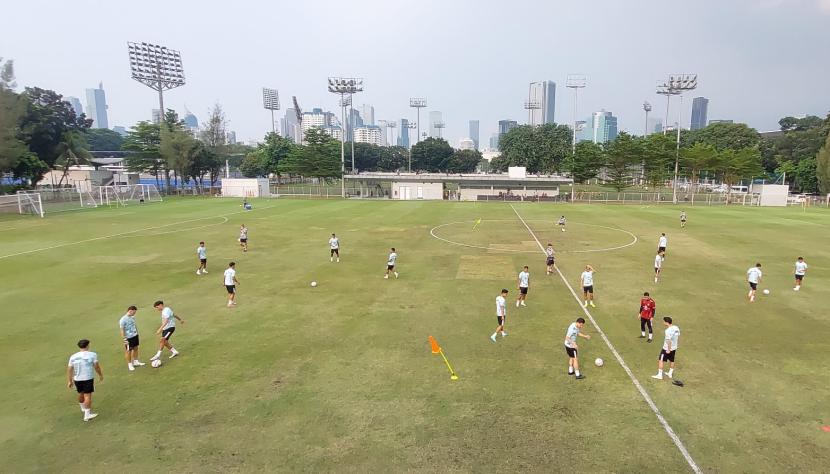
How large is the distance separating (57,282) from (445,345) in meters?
21.8

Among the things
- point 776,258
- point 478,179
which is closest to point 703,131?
point 478,179

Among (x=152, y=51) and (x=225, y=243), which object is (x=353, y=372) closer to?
(x=225, y=243)

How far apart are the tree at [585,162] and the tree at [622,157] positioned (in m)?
1.53

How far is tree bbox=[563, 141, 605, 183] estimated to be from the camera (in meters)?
Answer: 78.1

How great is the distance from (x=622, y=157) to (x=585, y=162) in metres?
6.23

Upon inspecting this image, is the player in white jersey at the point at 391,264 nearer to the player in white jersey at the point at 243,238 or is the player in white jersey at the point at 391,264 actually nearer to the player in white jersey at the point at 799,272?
the player in white jersey at the point at 243,238

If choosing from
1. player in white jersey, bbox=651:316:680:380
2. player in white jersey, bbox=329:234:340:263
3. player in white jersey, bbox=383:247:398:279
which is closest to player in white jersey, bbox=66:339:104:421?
player in white jersey, bbox=383:247:398:279

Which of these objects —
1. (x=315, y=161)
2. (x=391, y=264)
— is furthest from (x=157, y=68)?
(x=391, y=264)

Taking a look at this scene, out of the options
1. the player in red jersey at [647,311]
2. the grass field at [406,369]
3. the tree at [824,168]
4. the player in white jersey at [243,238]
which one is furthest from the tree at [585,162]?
the player in red jersey at [647,311]

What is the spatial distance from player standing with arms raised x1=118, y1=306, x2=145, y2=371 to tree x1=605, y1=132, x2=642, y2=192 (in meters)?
78.9

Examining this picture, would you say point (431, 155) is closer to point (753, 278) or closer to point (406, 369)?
point (753, 278)

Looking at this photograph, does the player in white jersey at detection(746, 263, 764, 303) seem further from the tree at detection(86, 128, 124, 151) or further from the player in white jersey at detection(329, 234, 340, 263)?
the tree at detection(86, 128, 124, 151)

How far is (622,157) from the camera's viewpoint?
76.9 meters

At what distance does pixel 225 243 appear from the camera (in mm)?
34469
